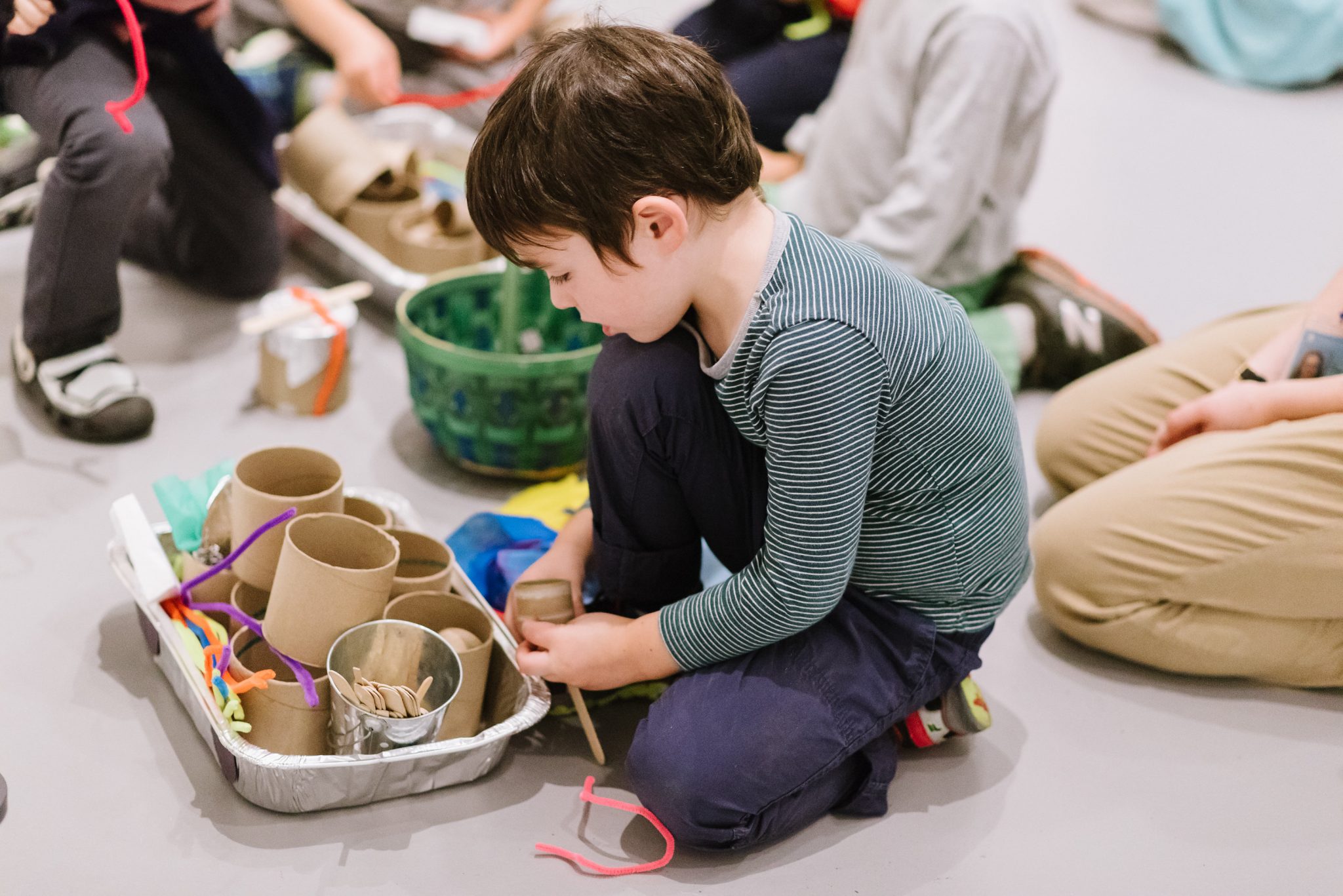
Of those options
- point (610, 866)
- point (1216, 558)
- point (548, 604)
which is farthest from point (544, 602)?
point (1216, 558)

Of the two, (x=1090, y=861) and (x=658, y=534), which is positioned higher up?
(x=658, y=534)

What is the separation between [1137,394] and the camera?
4.92 feet

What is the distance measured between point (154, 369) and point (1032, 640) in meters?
1.23

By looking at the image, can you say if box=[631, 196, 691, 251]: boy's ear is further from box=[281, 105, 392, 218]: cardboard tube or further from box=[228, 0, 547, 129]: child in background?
box=[228, 0, 547, 129]: child in background

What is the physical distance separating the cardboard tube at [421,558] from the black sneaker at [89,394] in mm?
532

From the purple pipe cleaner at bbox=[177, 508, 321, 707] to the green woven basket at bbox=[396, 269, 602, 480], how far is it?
1.23ft

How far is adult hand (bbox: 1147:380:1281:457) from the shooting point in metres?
1.32

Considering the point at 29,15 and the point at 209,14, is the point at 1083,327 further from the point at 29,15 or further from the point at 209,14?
the point at 29,15

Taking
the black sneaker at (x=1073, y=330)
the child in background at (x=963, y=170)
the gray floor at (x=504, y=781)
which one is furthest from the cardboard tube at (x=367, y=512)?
the black sneaker at (x=1073, y=330)

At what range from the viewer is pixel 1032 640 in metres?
1.40

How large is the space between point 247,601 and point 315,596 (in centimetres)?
15

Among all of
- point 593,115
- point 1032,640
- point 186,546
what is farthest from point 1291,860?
point 186,546

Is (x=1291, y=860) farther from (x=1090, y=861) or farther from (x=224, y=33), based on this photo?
(x=224, y=33)

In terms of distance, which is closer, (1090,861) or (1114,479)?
(1090,861)
